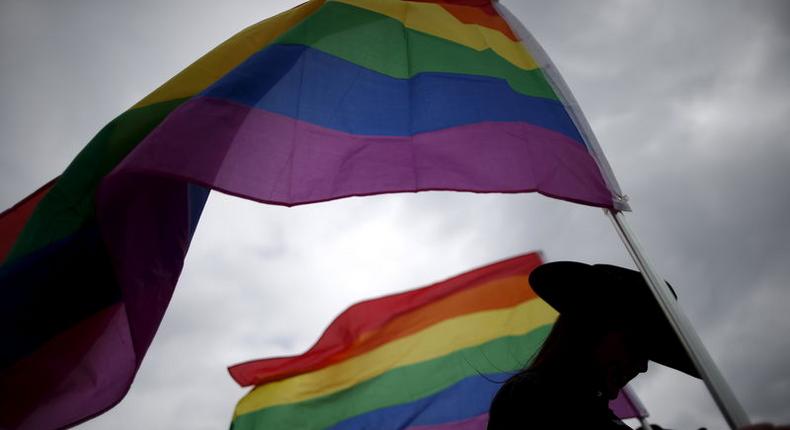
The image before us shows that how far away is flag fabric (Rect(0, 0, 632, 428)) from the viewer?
2.23 metres

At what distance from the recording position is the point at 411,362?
Answer: 5824 millimetres

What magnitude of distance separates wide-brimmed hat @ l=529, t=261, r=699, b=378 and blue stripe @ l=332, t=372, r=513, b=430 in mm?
3371

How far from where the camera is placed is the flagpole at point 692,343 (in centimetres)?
131

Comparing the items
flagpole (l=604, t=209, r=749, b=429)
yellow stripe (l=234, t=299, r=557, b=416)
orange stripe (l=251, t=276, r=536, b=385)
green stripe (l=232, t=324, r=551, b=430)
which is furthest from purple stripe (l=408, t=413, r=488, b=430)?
flagpole (l=604, t=209, r=749, b=429)

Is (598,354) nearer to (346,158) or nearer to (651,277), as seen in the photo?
(651,277)

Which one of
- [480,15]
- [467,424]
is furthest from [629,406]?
[480,15]

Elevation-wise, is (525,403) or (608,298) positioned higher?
(608,298)

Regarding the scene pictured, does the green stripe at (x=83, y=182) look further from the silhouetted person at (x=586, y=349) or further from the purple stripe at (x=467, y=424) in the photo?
the purple stripe at (x=467, y=424)

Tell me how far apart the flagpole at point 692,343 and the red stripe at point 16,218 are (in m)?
3.22

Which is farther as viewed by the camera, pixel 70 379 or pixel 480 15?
pixel 480 15

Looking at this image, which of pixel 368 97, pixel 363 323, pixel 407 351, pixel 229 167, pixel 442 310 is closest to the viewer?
pixel 229 167

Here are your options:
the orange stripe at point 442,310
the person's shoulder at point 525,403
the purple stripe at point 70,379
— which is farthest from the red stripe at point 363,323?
the person's shoulder at point 525,403

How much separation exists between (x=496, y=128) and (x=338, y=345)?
442 cm

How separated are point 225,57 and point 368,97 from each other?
3.53ft
